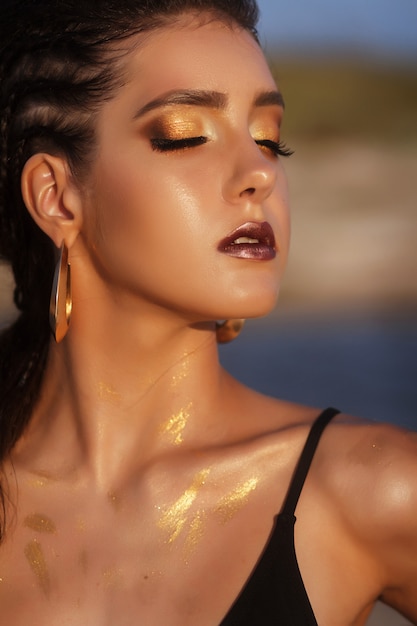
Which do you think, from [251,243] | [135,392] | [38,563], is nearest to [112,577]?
[38,563]

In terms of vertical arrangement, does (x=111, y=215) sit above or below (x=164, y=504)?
above

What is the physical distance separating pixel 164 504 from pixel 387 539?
60 cm

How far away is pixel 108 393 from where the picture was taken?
295 centimetres

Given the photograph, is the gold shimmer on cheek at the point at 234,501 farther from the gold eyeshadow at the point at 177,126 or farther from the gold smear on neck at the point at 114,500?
the gold eyeshadow at the point at 177,126

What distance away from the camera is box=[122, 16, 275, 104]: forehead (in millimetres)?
2740

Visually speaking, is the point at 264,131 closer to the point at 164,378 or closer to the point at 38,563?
the point at 164,378

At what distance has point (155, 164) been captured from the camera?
2.71 m

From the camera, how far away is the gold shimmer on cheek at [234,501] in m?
2.77

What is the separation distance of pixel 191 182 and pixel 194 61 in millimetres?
342

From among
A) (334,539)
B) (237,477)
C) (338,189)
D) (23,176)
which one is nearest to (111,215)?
(23,176)

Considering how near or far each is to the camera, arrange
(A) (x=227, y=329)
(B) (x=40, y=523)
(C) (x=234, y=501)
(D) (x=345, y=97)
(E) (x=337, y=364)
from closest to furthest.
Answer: (C) (x=234, y=501)
(B) (x=40, y=523)
(A) (x=227, y=329)
(E) (x=337, y=364)
(D) (x=345, y=97)

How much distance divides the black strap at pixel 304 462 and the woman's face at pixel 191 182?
1.23 feet

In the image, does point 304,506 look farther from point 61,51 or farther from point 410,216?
point 410,216

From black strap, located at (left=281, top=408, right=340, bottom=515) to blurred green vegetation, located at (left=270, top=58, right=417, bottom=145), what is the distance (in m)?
14.8
